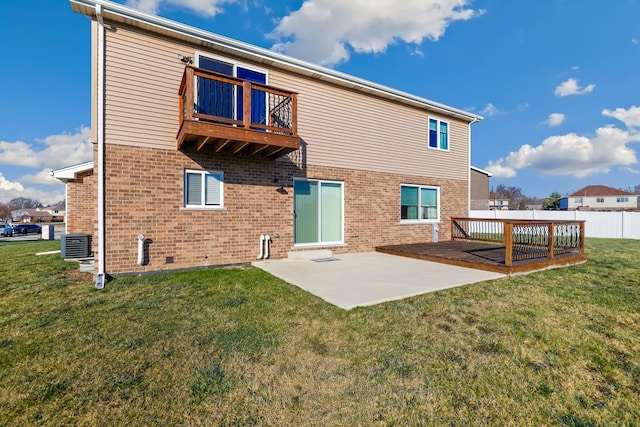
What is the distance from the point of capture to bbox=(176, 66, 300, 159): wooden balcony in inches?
231

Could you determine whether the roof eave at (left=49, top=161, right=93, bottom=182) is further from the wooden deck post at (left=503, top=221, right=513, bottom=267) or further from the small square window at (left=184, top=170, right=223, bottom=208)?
the wooden deck post at (left=503, top=221, right=513, bottom=267)

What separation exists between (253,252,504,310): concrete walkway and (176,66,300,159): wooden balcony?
2919mm

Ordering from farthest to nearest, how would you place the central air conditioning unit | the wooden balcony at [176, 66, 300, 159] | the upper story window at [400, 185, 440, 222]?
1. the upper story window at [400, 185, 440, 222]
2. the central air conditioning unit
3. the wooden balcony at [176, 66, 300, 159]

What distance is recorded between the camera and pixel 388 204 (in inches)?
393

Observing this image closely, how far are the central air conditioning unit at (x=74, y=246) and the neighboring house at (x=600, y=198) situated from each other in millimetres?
67953

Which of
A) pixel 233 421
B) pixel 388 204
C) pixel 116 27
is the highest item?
pixel 116 27

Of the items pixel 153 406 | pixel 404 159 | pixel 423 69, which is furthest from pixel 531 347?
pixel 423 69

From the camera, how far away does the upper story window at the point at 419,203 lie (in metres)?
10.5

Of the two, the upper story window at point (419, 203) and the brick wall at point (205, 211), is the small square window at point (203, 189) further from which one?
the upper story window at point (419, 203)

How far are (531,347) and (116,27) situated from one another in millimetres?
8863

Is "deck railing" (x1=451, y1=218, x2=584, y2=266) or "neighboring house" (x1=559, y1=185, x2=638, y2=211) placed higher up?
"neighboring house" (x1=559, y1=185, x2=638, y2=211)

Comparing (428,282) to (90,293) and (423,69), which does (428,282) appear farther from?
(423,69)

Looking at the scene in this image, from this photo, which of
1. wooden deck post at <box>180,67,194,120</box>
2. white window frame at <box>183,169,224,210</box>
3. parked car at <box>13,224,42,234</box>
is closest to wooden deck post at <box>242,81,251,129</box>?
wooden deck post at <box>180,67,194,120</box>

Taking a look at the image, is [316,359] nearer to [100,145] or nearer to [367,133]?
[100,145]
